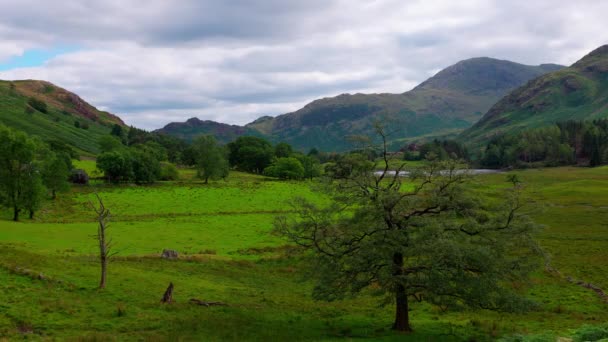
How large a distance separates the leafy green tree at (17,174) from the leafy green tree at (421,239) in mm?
57934

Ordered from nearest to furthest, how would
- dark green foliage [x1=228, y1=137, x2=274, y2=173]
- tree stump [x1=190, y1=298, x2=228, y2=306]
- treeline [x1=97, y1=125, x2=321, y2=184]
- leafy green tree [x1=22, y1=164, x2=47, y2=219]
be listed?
A: tree stump [x1=190, y1=298, x2=228, y2=306] → leafy green tree [x1=22, y1=164, x2=47, y2=219] → treeline [x1=97, y1=125, x2=321, y2=184] → dark green foliage [x1=228, y1=137, x2=274, y2=173]

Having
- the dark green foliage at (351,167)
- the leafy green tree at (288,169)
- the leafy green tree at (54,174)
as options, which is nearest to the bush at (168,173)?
the leafy green tree at (288,169)

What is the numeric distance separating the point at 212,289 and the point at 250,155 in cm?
14446

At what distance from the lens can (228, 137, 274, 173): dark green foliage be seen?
179 metres

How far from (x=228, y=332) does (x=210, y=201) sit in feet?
224

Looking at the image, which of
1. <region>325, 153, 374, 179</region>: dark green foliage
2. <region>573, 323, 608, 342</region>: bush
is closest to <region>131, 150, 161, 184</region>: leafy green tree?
<region>325, 153, 374, 179</region>: dark green foliage

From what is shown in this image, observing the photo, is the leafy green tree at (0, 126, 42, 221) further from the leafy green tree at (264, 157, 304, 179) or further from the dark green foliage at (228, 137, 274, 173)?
the dark green foliage at (228, 137, 274, 173)

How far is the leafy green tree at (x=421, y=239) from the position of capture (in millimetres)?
27500

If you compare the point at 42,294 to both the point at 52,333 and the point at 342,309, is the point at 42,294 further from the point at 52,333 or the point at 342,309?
the point at 342,309

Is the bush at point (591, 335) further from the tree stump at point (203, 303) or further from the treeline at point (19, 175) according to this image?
the treeline at point (19, 175)

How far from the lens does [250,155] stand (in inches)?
7106

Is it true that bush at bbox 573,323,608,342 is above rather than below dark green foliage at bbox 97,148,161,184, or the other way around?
below

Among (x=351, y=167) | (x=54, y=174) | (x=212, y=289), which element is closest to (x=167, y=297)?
(x=212, y=289)

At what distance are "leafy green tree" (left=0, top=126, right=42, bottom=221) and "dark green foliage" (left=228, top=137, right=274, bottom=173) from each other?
10695 centimetres
